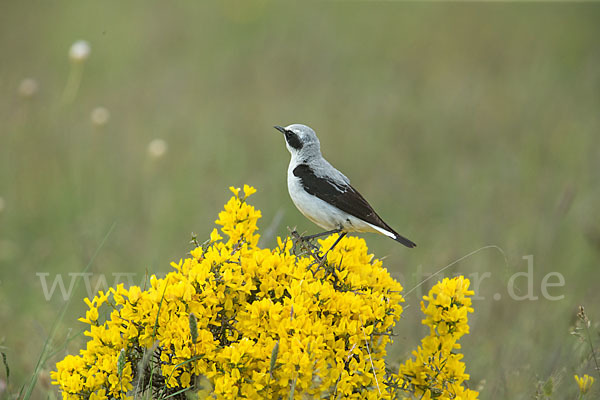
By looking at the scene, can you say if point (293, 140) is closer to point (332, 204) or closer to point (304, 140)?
point (304, 140)

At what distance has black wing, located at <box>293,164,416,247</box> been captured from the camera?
4.16 meters

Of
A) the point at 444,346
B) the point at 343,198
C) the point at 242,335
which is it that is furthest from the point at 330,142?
the point at 242,335

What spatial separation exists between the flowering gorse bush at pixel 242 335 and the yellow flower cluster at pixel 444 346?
0.01m

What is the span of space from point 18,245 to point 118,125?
10.7 ft

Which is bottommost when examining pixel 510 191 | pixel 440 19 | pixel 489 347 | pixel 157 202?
pixel 489 347

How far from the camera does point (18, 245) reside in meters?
7.36

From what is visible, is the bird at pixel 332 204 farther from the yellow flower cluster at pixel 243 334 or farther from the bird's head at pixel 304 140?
the yellow flower cluster at pixel 243 334

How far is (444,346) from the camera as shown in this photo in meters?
3.37

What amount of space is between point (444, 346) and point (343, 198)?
118cm

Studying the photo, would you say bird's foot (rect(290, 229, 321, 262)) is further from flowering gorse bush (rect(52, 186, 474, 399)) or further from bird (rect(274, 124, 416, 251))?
bird (rect(274, 124, 416, 251))

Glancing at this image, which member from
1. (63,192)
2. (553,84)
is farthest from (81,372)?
(553,84)

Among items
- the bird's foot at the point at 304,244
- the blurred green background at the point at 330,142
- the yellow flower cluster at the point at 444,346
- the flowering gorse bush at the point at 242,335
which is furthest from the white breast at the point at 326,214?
the yellow flower cluster at the point at 444,346

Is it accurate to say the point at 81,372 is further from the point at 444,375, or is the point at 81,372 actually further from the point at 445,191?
the point at 445,191

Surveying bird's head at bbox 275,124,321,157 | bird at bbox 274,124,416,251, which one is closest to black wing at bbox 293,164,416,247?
bird at bbox 274,124,416,251
